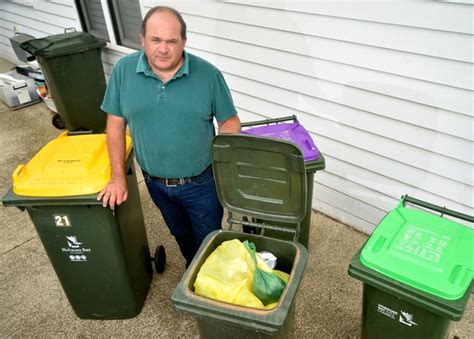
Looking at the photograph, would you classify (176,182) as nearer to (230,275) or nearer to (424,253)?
(230,275)

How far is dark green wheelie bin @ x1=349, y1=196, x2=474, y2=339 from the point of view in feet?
5.58

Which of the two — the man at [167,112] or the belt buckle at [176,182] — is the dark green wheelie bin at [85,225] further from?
the belt buckle at [176,182]

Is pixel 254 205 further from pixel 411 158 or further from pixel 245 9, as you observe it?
pixel 245 9

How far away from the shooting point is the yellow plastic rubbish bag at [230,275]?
5.72 ft

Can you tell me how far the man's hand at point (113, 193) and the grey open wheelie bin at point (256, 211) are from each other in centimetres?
59

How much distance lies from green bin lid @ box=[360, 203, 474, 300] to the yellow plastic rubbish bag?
0.48m


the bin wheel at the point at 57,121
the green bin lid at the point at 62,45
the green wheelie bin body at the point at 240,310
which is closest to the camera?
the green wheelie bin body at the point at 240,310

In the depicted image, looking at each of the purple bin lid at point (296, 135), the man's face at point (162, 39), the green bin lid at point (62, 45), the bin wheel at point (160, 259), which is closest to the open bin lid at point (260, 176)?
the man's face at point (162, 39)

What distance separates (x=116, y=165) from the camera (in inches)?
94.3

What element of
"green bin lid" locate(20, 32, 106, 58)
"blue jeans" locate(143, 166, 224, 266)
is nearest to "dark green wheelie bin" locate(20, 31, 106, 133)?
"green bin lid" locate(20, 32, 106, 58)

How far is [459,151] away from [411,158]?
0.33 m

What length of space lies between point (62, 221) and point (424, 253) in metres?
1.95

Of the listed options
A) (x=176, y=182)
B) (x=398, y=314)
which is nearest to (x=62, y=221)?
(x=176, y=182)

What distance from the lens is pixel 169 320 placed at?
2.81 meters
